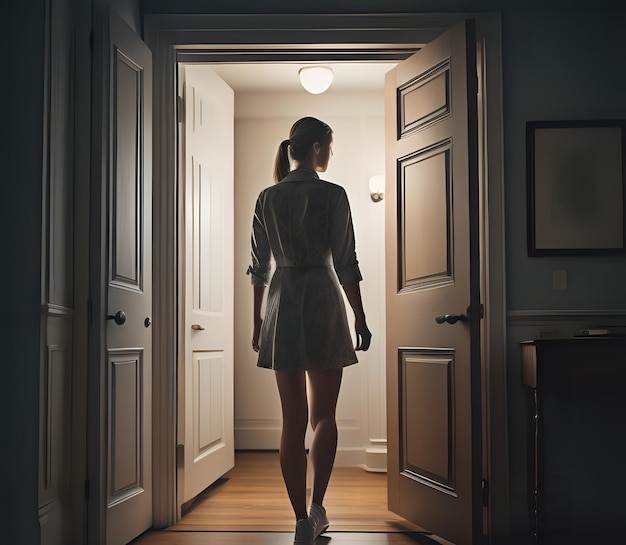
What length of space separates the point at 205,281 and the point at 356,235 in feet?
Result: 5.18

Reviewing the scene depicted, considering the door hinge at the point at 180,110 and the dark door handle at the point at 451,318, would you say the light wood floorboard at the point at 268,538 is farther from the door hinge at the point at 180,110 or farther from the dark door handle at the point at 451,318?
the door hinge at the point at 180,110

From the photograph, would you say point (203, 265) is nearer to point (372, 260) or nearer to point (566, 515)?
point (372, 260)

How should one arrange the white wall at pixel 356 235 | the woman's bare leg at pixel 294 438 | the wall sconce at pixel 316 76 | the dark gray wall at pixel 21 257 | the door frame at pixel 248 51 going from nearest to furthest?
the dark gray wall at pixel 21 257, the woman's bare leg at pixel 294 438, the door frame at pixel 248 51, the wall sconce at pixel 316 76, the white wall at pixel 356 235

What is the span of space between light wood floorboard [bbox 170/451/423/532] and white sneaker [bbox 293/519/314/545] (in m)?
0.38

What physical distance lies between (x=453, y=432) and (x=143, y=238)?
4.81 ft

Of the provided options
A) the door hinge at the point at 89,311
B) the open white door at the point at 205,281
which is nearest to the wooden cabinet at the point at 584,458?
the open white door at the point at 205,281

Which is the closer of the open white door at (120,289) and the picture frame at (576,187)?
the open white door at (120,289)

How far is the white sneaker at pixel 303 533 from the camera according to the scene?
289cm

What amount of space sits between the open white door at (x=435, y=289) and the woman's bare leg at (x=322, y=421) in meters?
0.42

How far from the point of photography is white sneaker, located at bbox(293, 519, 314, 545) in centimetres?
289

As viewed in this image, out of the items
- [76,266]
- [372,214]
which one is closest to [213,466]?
[76,266]

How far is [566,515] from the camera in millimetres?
3209

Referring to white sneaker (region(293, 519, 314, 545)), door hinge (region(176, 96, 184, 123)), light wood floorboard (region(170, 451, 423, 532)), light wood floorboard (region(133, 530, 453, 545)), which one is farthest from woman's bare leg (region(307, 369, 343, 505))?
door hinge (region(176, 96, 184, 123))

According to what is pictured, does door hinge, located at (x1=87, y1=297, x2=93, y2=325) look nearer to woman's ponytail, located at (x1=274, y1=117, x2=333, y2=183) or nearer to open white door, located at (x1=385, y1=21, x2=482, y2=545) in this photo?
woman's ponytail, located at (x1=274, y1=117, x2=333, y2=183)
